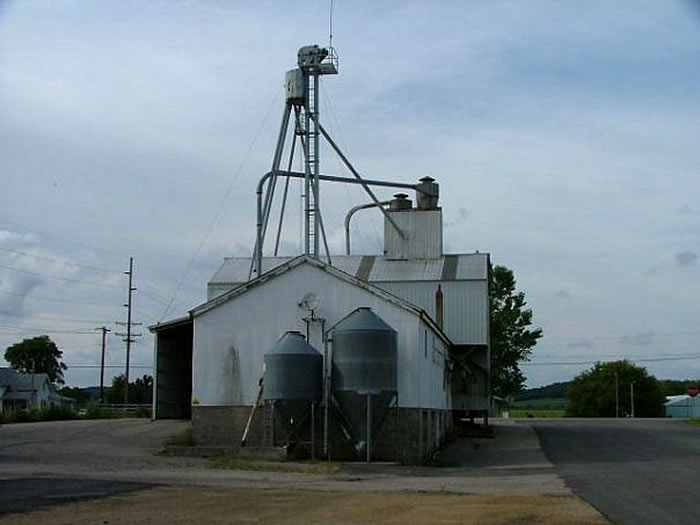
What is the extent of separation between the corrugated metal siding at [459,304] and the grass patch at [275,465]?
54.4ft

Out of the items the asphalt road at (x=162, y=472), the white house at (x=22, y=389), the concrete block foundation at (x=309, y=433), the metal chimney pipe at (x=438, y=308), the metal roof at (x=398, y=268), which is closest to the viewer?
the asphalt road at (x=162, y=472)

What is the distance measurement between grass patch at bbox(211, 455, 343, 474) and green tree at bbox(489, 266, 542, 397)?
4785 cm

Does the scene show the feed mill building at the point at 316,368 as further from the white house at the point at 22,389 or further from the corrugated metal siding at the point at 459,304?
the white house at the point at 22,389

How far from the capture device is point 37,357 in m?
134

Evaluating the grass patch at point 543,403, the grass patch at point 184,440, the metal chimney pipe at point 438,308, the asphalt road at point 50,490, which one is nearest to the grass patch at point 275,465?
the grass patch at point 184,440

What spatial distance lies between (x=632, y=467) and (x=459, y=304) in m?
18.3

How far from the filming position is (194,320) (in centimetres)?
3338

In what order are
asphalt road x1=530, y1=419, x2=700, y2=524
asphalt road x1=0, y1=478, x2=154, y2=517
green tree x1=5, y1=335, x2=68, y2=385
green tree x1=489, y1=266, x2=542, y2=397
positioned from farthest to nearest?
green tree x1=5, y1=335, x2=68, y2=385 < green tree x1=489, y1=266, x2=542, y2=397 < asphalt road x1=530, y1=419, x2=700, y2=524 < asphalt road x1=0, y1=478, x2=154, y2=517

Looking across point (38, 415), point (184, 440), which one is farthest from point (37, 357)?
point (184, 440)

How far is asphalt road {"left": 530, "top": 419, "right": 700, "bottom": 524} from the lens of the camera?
17.1 metres

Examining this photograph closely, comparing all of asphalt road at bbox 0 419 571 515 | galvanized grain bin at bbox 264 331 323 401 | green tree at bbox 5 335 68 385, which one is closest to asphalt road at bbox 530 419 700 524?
asphalt road at bbox 0 419 571 515

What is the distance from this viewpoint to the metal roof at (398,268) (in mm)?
46562

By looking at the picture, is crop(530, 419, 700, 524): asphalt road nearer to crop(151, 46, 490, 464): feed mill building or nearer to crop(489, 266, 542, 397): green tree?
crop(151, 46, 490, 464): feed mill building

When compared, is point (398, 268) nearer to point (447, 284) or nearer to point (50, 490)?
point (447, 284)
